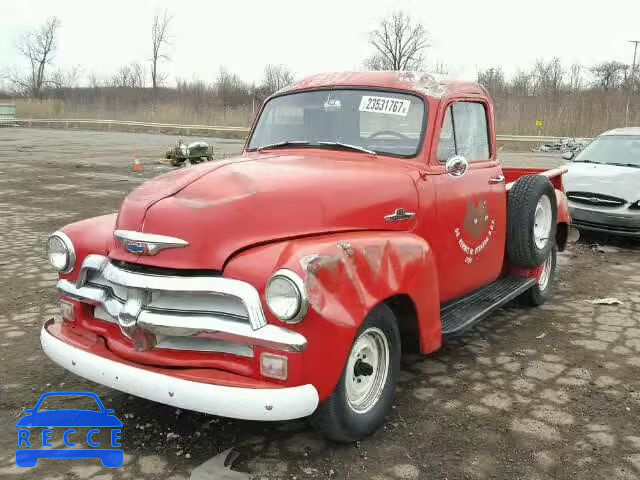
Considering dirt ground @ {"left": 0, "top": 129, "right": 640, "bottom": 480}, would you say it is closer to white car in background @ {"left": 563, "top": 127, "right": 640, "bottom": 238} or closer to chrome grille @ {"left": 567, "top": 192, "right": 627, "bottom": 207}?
white car in background @ {"left": 563, "top": 127, "right": 640, "bottom": 238}

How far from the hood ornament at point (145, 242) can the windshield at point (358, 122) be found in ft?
4.91

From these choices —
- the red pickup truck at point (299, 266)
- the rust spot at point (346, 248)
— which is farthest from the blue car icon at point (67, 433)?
the rust spot at point (346, 248)

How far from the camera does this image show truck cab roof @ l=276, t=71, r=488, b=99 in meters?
4.19

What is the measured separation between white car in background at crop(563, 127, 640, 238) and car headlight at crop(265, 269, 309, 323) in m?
6.46

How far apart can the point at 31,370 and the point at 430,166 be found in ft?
9.34

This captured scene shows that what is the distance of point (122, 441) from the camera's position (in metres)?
3.15

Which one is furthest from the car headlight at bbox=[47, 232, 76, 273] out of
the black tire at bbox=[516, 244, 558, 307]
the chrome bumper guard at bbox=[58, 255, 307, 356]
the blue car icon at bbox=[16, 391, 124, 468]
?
the black tire at bbox=[516, 244, 558, 307]

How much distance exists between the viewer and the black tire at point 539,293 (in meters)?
5.38

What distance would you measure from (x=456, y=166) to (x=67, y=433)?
107 inches

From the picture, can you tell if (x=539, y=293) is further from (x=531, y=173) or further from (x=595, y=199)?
(x=595, y=199)

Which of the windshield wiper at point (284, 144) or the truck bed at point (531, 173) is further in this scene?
the truck bed at point (531, 173)

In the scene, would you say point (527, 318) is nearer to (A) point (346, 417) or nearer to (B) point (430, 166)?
(B) point (430, 166)

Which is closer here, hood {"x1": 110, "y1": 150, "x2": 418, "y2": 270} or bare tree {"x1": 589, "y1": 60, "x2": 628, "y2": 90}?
hood {"x1": 110, "y1": 150, "x2": 418, "y2": 270}

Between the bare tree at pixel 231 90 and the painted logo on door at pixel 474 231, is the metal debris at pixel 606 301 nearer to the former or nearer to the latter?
the painted logo on door at pixel 474 231
